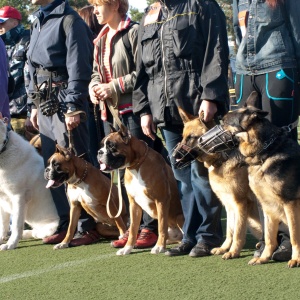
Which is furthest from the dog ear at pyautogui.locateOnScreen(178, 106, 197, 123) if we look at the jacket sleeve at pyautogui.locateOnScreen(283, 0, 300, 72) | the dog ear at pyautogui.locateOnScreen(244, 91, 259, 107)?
the jacket sleeve at pyautogui.locateOnScreen(283, 0, 300, 72)

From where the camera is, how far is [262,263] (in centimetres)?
498

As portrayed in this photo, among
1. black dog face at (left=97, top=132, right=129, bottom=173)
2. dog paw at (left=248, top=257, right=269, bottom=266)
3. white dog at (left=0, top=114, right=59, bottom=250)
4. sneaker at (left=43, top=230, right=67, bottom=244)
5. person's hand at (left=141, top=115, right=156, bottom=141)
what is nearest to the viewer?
dog paw at (left=248, top=257, right=269, bottom=266)

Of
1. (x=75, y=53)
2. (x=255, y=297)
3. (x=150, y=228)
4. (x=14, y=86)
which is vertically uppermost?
(x=75, y=53)

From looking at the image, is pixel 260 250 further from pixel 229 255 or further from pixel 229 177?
pixel 229 177

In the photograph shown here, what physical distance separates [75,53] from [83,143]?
905 millimetres

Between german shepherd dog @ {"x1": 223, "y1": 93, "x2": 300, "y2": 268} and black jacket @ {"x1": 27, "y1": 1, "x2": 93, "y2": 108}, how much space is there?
5.69ft

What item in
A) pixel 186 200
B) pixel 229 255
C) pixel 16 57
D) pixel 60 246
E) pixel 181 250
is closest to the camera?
pixel 229 255

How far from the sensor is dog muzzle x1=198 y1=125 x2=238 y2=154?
189 inches

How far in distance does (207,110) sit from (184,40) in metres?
0.60

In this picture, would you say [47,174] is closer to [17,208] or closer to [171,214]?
[17,208]

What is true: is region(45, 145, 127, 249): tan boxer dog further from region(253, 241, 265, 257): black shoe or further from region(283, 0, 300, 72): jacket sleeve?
region(283, 0, 300, 72): jacket sleeve

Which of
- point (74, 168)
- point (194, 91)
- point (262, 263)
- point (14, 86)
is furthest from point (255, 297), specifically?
point (14, 86)

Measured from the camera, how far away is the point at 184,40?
17.1ft

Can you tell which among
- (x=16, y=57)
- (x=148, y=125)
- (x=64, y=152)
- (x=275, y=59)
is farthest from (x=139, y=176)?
(x=16, y=57)
